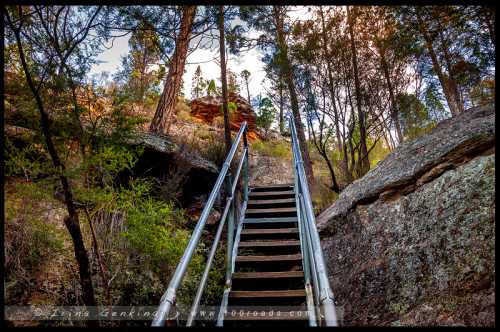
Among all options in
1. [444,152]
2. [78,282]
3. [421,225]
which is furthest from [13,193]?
[444,152]

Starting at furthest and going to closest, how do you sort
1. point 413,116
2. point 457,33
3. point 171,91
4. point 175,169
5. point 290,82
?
point 413,116, point 171,91, point 290,82, point 175,169, point 457,33

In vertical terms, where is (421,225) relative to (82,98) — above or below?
below

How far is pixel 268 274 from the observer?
3328 millimetres

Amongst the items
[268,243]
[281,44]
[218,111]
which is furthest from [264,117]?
[268,243]

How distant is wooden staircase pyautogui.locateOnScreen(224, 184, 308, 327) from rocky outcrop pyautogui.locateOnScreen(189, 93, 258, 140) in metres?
11.8

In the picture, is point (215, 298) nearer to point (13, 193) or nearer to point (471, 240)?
point (13, 193)

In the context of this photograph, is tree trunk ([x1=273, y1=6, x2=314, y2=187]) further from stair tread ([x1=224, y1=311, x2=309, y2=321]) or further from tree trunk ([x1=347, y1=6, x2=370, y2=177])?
stair tread ([x1=224, y1=311, x2=309, y2=321])

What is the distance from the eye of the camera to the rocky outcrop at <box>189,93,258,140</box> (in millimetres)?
16656

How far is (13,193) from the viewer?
10.7 ft

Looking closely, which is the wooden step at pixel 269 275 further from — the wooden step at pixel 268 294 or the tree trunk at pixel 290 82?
the tree trunk at pixel 290 82

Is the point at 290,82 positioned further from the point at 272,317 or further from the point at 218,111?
the point at 218,111

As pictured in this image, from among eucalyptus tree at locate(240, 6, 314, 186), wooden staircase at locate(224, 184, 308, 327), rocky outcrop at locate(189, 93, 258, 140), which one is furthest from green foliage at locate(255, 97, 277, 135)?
wooden staircase at locate(224, 184, 308, 327)

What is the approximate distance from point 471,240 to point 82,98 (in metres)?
4.05

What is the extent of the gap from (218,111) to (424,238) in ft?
49.5
